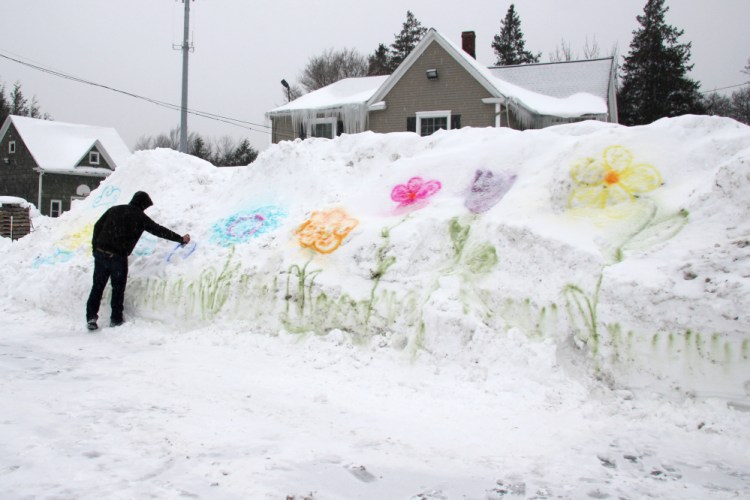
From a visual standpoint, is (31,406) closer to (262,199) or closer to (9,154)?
(262,199)

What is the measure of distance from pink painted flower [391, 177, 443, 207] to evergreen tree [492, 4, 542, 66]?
41501 millimetres

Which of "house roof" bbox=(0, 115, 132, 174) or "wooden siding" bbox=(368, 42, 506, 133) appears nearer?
"wooden siding" bbox=(368, 42, 506, 133)

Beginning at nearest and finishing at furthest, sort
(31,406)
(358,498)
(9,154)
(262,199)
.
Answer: (358,498) → (31,406) → (262,199) → (9,154)

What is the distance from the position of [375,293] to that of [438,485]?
105 inches

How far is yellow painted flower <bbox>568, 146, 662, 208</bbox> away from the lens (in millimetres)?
5109

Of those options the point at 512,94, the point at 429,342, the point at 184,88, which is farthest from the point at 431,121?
the point at 429,342

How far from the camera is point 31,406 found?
3.66 meters

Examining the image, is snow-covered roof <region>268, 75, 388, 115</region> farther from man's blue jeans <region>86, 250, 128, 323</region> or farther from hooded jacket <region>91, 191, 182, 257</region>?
man's blue jeans <region>86, 250, 128, 323</region>

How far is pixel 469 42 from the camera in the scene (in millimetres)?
25734

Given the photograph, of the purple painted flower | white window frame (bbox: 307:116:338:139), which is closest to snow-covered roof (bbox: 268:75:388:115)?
white window frame (bbox: 307:116:338:139)

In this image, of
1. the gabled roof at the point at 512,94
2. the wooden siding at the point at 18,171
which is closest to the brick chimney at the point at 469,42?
the gabled roof at the point at 512,94

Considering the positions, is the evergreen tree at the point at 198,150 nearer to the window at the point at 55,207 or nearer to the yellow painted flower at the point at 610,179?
the window at the point at 55,207

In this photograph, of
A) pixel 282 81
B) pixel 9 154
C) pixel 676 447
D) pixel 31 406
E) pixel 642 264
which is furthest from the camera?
pixel 9 154

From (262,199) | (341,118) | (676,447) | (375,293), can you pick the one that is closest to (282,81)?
(341,118)
